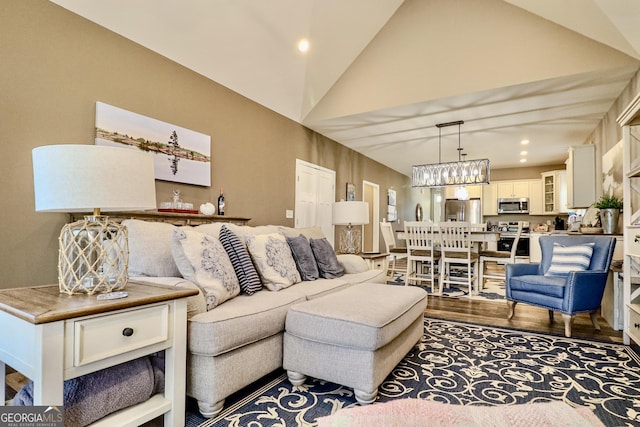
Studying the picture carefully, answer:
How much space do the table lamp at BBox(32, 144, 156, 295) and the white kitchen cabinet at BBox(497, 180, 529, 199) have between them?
9.16 m

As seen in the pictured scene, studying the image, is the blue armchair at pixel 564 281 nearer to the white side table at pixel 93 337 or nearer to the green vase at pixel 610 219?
the green vase at pixel 610 219

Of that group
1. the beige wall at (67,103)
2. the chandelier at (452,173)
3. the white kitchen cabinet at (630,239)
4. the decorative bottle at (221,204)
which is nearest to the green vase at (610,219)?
the white kitchen cabinet at (630,239)

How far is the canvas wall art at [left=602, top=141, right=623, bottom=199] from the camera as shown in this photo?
3986mm

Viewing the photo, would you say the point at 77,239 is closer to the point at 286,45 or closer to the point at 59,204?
the point at 59,204

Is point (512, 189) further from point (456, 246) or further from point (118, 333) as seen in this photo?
point (118, 333)

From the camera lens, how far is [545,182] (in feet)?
26.7

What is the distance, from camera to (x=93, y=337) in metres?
1.29

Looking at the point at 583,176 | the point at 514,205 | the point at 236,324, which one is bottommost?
the point at 236,324

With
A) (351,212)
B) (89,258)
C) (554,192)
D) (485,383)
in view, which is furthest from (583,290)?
(554,192)

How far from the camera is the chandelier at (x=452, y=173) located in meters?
5.54

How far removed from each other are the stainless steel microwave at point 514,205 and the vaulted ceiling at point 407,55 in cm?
318

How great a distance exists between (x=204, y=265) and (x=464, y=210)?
29.7 ft

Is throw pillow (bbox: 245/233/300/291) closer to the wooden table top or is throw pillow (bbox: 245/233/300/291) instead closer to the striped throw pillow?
the wooden table top

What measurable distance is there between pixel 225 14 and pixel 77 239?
2.78m
